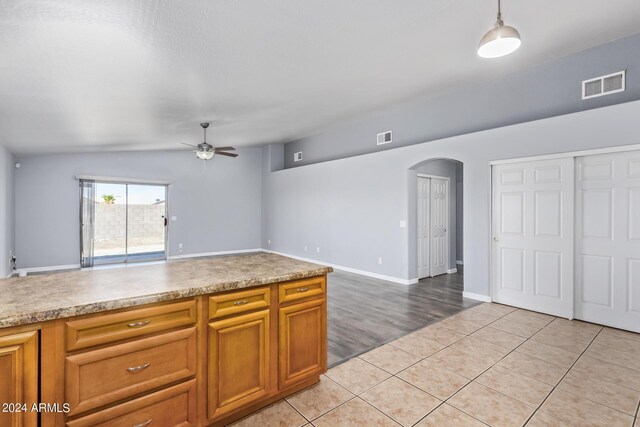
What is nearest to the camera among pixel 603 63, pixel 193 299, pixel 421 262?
pixel 193 299

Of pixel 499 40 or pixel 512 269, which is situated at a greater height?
pixel 499 40

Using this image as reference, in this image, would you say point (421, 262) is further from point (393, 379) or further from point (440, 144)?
point (393, 379)

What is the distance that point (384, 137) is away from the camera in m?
6.43

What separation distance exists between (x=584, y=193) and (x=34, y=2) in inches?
214

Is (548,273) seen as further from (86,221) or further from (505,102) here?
(86,221)

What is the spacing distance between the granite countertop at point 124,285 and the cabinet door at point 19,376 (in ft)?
0.27

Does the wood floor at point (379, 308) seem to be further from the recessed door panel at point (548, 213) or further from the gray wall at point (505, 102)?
the gray wall at point (505, 102)

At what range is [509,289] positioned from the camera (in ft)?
14.7

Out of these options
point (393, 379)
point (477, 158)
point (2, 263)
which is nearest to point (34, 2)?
point (393, 379)

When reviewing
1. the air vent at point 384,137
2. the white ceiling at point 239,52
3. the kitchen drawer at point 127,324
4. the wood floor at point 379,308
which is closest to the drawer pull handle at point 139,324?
the kitchen drawer at point 127,324

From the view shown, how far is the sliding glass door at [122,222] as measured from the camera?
25.0 ft

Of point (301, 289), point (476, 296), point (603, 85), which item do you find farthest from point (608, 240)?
point (301, 289)

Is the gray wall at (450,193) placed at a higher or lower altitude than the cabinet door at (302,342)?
higher

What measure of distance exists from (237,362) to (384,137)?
546 centimetres
